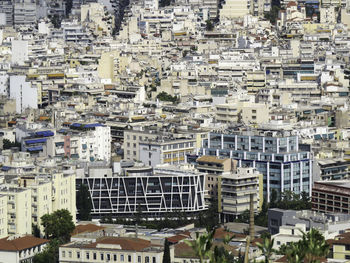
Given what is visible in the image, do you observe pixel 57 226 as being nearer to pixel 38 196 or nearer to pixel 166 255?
pixel 38 196

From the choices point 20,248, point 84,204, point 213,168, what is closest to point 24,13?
point 213,168

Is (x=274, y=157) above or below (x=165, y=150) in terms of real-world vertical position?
above

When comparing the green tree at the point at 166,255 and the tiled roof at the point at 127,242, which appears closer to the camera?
the green tree at the point at 166,255

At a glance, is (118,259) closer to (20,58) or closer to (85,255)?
(85,255)

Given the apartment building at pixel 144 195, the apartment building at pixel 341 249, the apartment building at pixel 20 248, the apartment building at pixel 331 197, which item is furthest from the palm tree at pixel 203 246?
the apartment building at pixel 144 195

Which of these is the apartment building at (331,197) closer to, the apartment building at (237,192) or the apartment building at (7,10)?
the apartment building at (237,192)

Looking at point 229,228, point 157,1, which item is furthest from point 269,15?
point 229,228

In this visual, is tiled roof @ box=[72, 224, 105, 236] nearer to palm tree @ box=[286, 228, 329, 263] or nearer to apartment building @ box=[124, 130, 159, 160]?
apartment building @ box=[124, 130, 159, 160]

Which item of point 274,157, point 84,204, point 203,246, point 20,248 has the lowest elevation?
point 20,248
